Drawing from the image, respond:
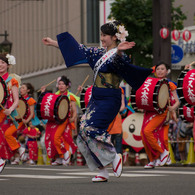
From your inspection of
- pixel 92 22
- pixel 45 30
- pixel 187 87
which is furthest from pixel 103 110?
pixel 45 30

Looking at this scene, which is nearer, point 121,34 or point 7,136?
point 121,34

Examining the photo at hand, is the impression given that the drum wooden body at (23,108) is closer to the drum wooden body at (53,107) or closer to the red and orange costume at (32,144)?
the drum wooden body at (53,107)

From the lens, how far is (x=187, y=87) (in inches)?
416

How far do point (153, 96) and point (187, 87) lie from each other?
144 centimetres

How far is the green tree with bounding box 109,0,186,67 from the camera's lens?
2144 centimetres

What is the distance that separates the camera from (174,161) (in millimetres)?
15141

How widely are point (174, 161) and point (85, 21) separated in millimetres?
16073

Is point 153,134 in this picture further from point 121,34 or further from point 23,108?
point 121,34

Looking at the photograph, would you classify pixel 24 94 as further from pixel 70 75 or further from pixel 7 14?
pixel 7 14

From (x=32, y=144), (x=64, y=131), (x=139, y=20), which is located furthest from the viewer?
(x=139, y=20)

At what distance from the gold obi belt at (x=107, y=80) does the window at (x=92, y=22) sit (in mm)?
22672

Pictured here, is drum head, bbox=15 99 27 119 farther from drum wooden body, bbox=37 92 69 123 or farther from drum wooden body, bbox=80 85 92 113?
drum wooden body, bbox=80 85 92 113

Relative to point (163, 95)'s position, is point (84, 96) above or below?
below

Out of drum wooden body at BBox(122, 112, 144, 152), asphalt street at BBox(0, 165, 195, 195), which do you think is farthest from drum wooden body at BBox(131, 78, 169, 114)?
asphalt street at BBox(0, 165, 195, 195)
